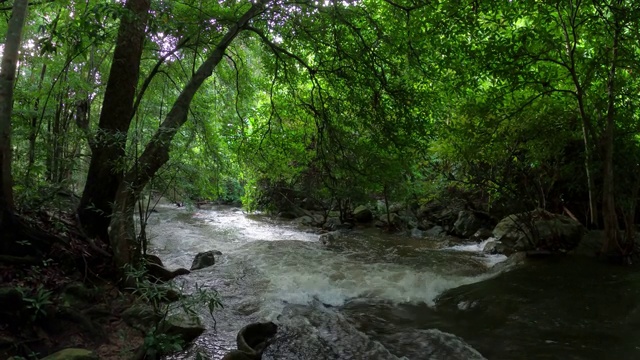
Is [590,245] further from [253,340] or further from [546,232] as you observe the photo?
[253,340]

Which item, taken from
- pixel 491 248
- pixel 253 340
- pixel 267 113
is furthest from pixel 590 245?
pixel 267 113

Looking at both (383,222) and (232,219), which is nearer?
(383,222)

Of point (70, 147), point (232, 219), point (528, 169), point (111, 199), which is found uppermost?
point (528, 169)

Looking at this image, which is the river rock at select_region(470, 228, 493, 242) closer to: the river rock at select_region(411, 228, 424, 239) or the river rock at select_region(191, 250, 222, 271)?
the river rock at select_region(411, 228, 424, 239)

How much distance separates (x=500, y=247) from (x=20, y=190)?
1155cm

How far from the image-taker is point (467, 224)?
50.0 feet

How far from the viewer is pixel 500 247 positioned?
1173 cm

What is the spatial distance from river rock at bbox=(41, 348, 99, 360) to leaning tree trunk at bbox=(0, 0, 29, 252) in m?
1.89

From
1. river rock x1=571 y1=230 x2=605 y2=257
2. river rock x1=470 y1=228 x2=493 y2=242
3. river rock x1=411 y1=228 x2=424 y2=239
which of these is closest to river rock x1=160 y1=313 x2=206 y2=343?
river rock x1=571 y1=230 x2=605 y2=257

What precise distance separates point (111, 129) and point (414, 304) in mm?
5901

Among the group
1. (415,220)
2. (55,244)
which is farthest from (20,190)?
(415,220)

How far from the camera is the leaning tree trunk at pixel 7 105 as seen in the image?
4609 millimetres

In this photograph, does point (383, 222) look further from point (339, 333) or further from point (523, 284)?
point (339, 333)

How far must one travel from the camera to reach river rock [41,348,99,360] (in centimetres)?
370
